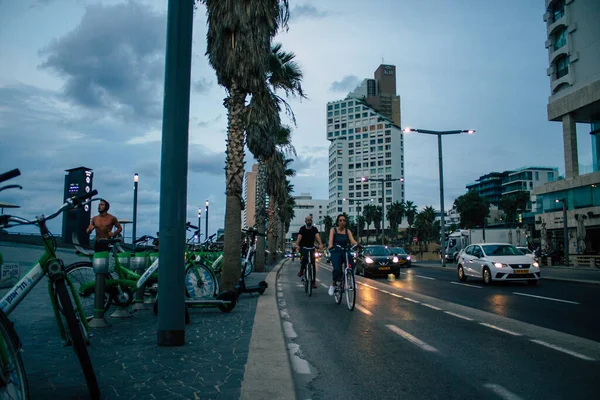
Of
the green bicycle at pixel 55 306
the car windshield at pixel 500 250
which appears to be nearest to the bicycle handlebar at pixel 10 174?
the green bicycle at pixel 55 306

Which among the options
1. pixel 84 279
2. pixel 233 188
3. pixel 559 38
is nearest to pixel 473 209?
pixel 559 38

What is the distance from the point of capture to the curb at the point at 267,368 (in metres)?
3.93

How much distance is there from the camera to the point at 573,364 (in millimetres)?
5367

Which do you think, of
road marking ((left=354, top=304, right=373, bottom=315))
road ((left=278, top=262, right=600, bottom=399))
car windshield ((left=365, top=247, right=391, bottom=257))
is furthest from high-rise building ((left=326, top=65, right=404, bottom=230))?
road ((left=278, top=262, right=600, bottom=399))

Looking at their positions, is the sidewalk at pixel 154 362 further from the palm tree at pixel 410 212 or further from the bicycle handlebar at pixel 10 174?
the palm tree at pixel 410 212

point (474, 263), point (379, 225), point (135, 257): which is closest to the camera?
point (135, 257)

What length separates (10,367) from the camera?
2.87 m

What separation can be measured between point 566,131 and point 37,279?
54.0 meters

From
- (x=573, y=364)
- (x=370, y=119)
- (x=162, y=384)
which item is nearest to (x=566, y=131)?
(x=573, y=364)

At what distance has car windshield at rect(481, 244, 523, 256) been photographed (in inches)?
722

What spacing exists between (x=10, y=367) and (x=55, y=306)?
155 cm

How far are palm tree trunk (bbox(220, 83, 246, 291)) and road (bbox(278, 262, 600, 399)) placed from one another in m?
1.97

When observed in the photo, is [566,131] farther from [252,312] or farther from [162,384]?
[162,384]

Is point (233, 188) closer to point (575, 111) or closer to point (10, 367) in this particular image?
point (10, 367)
